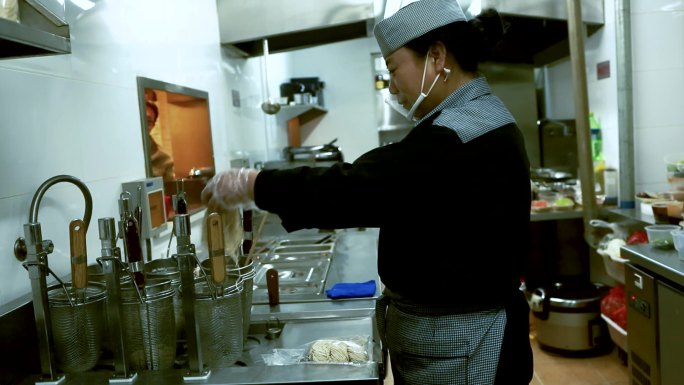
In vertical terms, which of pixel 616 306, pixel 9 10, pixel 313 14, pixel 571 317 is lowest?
pixel 571 317

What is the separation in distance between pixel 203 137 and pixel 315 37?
126 cm

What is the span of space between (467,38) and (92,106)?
111 centimetres

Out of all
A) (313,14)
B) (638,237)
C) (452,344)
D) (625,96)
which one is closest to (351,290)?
(452,344)

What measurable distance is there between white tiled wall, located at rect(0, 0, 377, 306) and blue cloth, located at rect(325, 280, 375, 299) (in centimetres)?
71

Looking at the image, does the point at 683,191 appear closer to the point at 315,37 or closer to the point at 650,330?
the point at 650,330

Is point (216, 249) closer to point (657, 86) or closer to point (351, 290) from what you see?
point (351, 290)

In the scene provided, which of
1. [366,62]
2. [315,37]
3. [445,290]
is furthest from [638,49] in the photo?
[366,62]

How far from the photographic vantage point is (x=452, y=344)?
1118mm

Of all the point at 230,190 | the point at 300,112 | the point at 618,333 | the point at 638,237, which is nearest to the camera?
the point at 230,190

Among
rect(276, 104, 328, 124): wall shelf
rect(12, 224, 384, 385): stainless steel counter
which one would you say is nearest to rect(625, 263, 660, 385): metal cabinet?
rect(12, 224, 384, 385): stainless steel counter

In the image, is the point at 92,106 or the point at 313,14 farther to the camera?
the point at 313,14

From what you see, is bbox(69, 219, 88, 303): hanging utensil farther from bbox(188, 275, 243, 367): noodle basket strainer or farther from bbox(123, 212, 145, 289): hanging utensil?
bbox(188, 275, 243, 367): noodle basket strainer

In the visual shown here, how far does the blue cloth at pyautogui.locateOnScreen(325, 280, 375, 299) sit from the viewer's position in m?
1.62

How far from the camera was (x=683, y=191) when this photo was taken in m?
2.46
